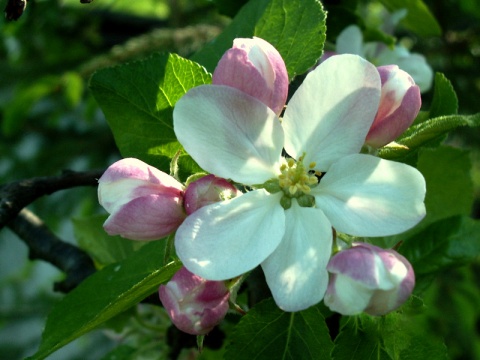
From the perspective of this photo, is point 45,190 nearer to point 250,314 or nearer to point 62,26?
point 250,314

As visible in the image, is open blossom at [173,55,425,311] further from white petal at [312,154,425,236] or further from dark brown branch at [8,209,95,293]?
dark brown branch at [8,209,95,293]

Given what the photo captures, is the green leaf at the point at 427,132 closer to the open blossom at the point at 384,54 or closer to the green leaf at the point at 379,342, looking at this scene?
the green leaf at the point at 379,342

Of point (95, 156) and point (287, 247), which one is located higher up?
point (287, 247)

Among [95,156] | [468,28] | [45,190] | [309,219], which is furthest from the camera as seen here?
[95,156]

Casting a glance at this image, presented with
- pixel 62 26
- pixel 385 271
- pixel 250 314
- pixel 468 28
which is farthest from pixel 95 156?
pixel 385 271

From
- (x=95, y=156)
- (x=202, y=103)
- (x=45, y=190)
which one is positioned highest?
(x=202, y=103)

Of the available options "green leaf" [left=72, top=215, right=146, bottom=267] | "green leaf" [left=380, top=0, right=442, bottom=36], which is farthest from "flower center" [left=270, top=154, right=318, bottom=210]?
"green leaf" [left=380, top=0, right=442, bottom=36]
